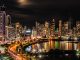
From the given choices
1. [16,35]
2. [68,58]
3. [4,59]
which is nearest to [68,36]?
[16,35]

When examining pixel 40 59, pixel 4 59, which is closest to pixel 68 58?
pixel 40 59

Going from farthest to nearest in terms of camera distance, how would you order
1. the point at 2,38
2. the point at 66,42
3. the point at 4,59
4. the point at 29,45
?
1. the point at 66,42
2. the point at 29,45
3. the point at 2,38
4. the point at 4,59

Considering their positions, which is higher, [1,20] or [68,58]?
[1,20]

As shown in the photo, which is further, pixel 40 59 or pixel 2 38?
pixel 2 38

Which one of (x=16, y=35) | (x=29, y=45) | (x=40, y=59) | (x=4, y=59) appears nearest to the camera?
(x=4, y=59)

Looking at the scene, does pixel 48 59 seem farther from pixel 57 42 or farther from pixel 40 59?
pixel 57 42

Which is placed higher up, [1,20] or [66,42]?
[1,20]

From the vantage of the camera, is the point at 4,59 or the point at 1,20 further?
the point at 1,20

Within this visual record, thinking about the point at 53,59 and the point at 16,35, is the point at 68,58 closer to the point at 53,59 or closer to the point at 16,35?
the point at 53,59

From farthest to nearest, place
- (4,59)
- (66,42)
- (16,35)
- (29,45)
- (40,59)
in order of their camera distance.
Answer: (66,42) → (16,35) → (29,45) → (40,59) → (4,59)
